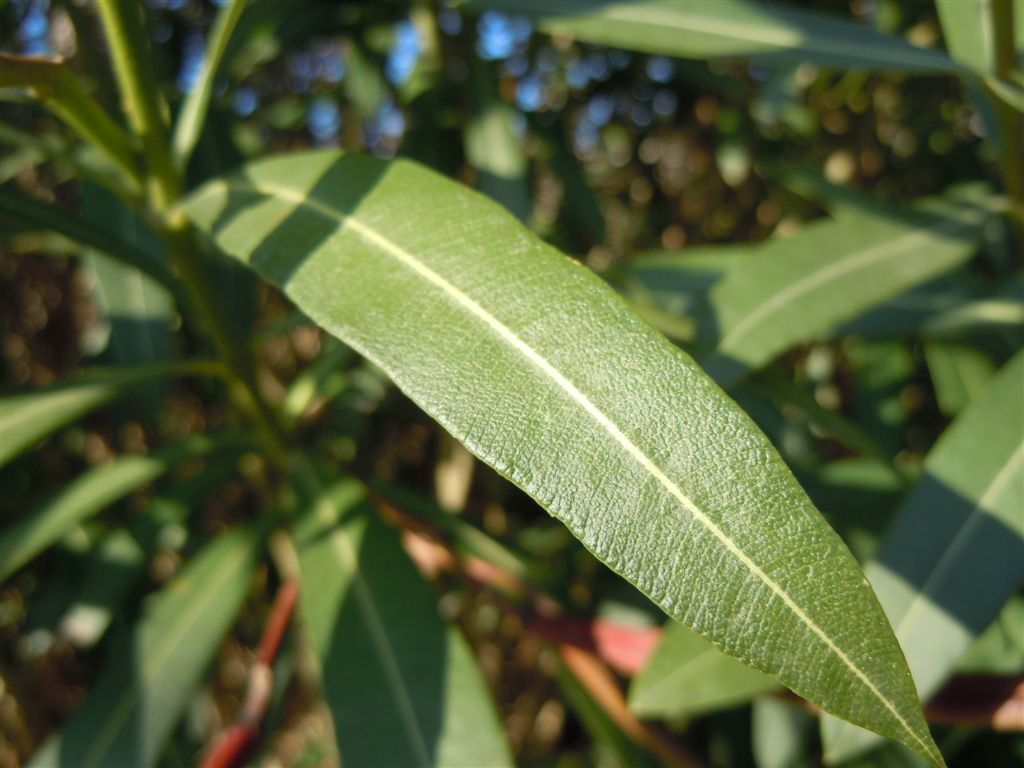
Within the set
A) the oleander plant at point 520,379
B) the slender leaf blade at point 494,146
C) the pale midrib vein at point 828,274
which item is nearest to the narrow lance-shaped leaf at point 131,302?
the oleander plant at point 520,379

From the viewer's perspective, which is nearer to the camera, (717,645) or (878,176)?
(717,645)

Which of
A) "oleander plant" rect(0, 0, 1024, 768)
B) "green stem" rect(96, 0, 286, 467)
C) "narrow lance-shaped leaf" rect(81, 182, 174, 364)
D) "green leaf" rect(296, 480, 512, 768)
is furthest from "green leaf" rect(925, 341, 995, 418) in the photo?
"narrow lance-shaped leaf" rect(81, 182, 174, 364)

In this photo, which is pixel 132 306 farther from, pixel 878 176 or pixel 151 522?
A: pixel 878 176

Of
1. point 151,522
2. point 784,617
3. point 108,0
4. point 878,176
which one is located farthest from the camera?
point 878,176

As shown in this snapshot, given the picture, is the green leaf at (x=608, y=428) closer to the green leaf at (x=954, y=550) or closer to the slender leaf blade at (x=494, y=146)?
the green leaf at (x=954, y=550)

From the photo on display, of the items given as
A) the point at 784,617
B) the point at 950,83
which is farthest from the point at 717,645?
the point at 950,83

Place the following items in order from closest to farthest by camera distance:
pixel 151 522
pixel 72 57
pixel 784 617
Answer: pixel 784 617, pixel 151 522, pixel 72 57

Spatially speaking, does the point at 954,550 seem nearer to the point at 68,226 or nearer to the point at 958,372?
the point at 958,372
